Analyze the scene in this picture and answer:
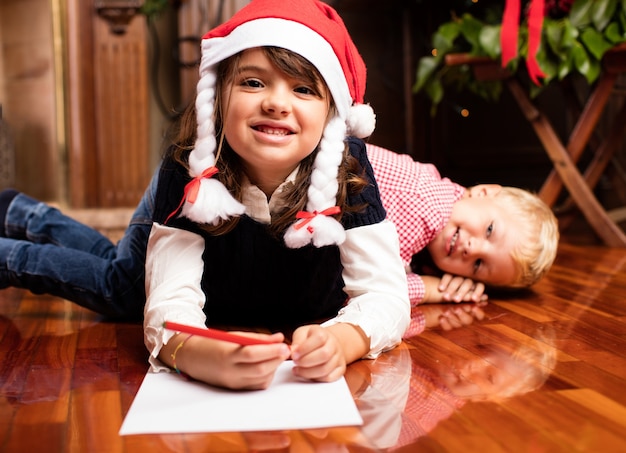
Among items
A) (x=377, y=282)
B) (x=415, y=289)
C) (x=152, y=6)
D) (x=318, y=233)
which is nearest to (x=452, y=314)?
(x=415, y=289)

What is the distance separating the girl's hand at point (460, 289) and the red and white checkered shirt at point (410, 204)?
6cm

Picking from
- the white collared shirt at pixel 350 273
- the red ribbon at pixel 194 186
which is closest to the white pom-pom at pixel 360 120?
the white collared shirt at pixel 350 273

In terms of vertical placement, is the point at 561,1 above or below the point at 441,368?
above

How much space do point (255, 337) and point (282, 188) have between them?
11.6 inches

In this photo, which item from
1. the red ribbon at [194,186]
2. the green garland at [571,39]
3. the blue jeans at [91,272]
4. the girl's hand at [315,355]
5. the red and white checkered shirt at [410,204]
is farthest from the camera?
the green garland at [571,39]

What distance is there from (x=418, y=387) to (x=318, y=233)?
9.5 inches

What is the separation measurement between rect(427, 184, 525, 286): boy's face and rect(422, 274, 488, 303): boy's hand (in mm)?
15

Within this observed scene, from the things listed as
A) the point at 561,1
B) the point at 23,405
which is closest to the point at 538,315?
the point at 23,405

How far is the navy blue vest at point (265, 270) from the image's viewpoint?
1.07m

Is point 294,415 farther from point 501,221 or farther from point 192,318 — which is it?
point 501,221

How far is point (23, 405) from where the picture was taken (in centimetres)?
86

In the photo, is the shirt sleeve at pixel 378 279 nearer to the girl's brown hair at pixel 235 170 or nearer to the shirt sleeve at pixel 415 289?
the girl's brown hair at pixel 235 170

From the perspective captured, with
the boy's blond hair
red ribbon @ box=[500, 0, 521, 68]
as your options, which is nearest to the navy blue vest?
the boy's blond hair

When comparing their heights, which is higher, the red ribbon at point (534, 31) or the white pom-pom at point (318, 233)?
the red ribbon at point (534, 31)
